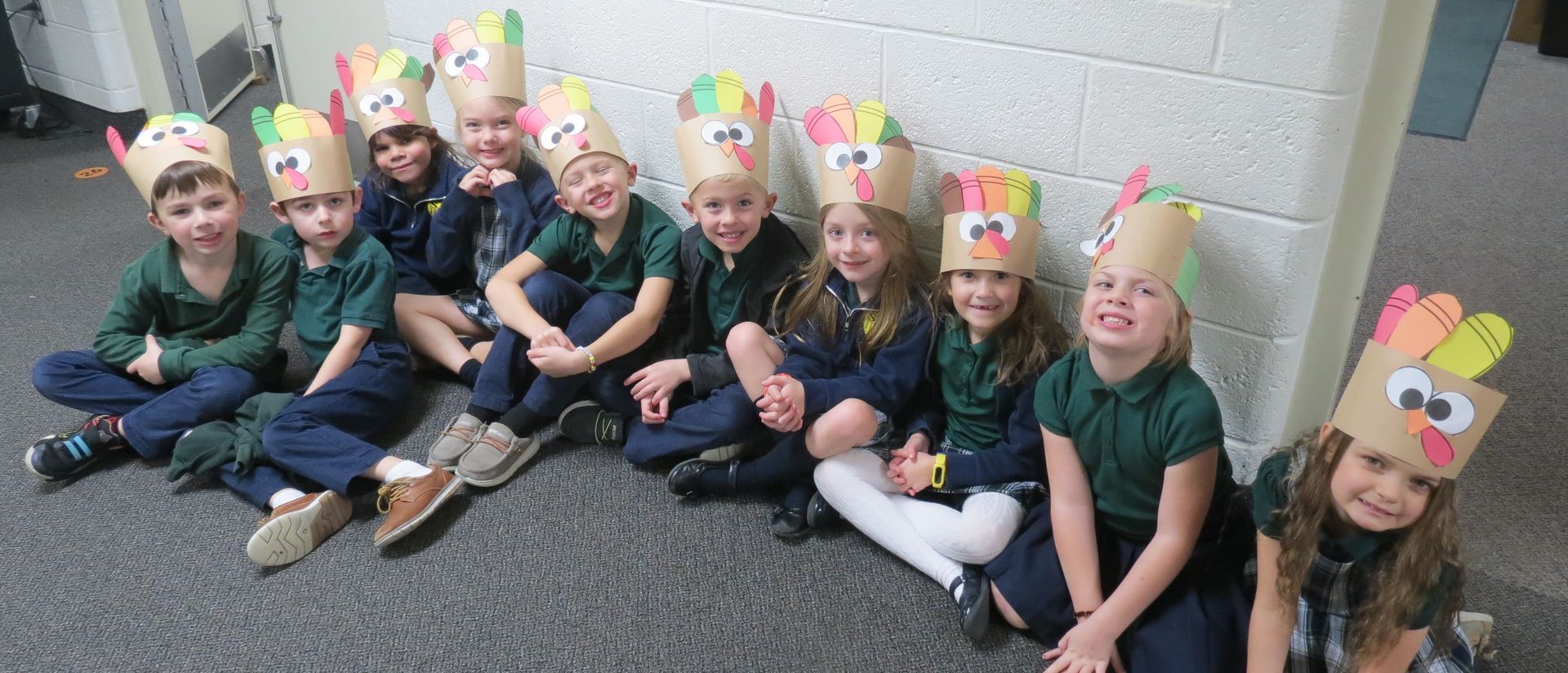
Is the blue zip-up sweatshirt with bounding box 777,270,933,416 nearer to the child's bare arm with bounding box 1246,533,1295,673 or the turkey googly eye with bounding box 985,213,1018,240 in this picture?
the turkey googly eye with bounding box 985,213,1018,240

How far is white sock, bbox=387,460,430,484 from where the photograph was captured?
76.7 inches

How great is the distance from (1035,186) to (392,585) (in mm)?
1280

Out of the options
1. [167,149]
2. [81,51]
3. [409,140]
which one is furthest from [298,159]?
[81,51]

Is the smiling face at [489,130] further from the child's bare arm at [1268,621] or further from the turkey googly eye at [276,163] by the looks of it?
the child's bare arm at [1268,621]

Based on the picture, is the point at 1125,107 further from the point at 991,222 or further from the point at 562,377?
the point at 562,377

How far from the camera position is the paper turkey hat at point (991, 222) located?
1.69m

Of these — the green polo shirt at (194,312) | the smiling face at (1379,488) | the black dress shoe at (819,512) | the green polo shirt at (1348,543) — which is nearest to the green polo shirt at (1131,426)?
the green polo shirt at (1348,543)

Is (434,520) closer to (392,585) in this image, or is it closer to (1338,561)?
(392,585)

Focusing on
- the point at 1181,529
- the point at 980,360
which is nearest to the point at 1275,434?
the point at 1181,529

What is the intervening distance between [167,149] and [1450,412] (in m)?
2.19

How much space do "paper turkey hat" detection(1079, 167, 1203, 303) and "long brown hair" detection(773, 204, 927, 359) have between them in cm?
41

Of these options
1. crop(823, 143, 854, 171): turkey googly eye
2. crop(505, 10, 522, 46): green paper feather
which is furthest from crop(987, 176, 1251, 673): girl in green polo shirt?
crop(505, 10, 522, 46): green paper feather

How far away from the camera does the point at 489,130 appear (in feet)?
7.66

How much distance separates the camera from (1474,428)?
118 cm
